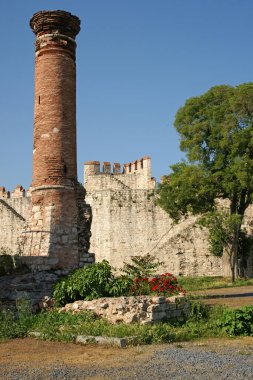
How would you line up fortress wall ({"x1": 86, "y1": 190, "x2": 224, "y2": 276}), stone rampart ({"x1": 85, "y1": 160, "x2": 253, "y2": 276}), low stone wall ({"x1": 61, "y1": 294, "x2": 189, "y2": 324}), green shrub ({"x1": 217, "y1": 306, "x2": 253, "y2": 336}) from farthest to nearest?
fortress wall ({"x1": 86, "y1": 190, "x2": 224, "y2": 276})
stone rampart ({"x1": 85, "y1": 160, "x2": 253, "y2": 276})
low stone wall ({"x1": 61, "y1": 294, "x2": 189, "y2": 324})
green shrub ({"x1": 217, "y1": 306, "x2": 253, "y2": 336})

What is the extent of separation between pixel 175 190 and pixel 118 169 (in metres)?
19.7

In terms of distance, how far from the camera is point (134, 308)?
10234mm

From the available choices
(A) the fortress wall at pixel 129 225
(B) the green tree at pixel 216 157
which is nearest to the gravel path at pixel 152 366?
(B) the green tree at pixel 216 157

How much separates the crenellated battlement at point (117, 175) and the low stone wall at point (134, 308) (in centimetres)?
2706

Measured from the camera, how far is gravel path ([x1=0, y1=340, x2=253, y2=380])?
6648mm

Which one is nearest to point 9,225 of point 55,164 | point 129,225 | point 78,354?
point 129,225

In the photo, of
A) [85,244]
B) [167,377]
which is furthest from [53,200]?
[167,377]

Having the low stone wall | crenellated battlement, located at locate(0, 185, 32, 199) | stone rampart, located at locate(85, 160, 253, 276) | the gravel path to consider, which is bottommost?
→ the gravel path

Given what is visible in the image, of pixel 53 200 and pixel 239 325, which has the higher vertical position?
pixel 53 200

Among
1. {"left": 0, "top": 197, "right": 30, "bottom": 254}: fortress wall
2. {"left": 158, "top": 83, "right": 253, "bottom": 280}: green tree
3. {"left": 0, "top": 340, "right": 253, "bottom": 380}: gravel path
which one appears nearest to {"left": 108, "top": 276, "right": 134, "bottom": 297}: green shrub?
{"left": 0, "top": 340, "right": 253, "bottom": 380}: gravel path

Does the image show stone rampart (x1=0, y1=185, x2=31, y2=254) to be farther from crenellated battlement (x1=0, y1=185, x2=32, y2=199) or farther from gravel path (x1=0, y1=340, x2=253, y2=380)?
gravel path (x1=0, y1=340, x2=253, y2=380)

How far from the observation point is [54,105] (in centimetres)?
1558

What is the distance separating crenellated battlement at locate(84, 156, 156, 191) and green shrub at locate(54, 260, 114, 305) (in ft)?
84.7

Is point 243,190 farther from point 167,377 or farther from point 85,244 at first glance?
point 167,377
